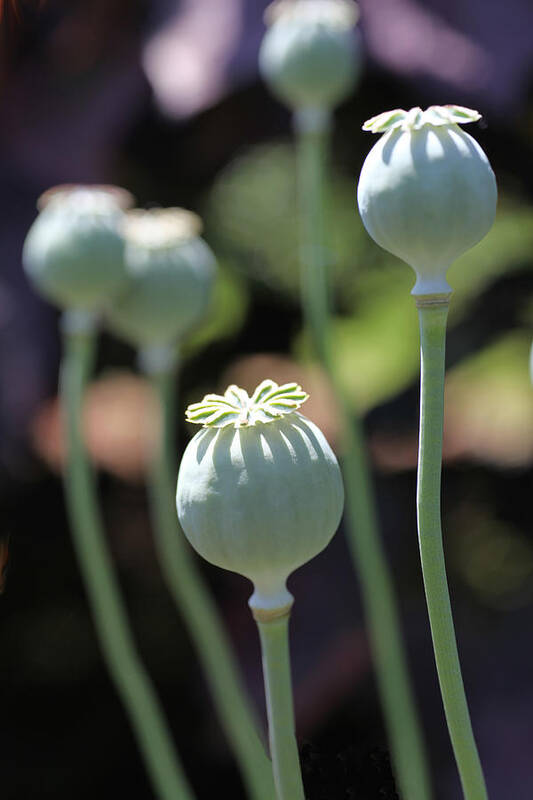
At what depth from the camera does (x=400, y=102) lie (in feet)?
2.85

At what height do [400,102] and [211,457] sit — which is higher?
[400,102]

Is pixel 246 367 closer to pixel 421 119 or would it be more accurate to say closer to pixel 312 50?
pixel 312 50

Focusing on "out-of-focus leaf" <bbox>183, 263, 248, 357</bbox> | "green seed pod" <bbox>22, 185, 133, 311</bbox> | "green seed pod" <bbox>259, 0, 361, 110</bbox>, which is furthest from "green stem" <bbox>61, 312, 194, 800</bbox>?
"out-of-focus leaf" <bbox>183, 263, 248, 357</bbox>

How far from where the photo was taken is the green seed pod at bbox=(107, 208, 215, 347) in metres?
0.47

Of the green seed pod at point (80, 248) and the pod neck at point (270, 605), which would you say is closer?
the pod neck at point (270, 605)

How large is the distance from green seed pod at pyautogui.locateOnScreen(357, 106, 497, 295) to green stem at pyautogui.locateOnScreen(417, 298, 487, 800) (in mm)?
16

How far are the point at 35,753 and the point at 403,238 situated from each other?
0.58 meters

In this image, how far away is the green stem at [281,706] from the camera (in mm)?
238

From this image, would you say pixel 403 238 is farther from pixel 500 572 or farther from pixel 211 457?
pixel 500 572

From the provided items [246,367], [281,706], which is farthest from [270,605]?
[246,367]

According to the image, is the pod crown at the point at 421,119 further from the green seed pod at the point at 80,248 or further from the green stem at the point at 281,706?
the green seed pod at the point at 80,248

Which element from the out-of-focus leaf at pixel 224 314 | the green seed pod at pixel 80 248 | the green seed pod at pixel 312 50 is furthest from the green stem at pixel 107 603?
the out-of-focus leaf at pixel 224 314

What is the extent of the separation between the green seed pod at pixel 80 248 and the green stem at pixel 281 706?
23 centimetres

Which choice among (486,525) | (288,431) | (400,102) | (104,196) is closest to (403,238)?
(288,431)
